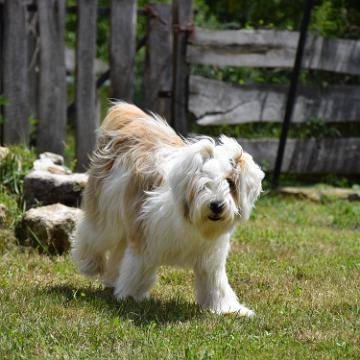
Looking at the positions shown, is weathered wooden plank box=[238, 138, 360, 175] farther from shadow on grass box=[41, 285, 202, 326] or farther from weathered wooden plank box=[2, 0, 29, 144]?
shadow on grass box=[41, 285, 202, 326]

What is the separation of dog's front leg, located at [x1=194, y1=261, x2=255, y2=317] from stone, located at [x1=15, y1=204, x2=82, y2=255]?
1.53 m

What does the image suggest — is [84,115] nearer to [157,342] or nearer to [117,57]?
[117,57]

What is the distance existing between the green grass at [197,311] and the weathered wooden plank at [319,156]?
3.01 m

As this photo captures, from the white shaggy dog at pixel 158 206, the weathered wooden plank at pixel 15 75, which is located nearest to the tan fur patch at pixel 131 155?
the white shaggy dog at pixel 158 206

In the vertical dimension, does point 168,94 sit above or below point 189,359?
below

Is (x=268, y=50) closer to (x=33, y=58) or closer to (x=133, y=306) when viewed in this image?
(x=33, y=58)

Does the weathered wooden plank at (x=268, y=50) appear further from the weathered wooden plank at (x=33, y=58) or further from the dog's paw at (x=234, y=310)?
the dog's paw at (x=234, y=310)

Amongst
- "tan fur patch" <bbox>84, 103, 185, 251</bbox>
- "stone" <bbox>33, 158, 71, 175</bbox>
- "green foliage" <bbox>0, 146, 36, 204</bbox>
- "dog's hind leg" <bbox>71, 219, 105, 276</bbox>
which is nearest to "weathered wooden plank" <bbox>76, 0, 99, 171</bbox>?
"stone" <bbox>33, 158, 71, 175</bbox>

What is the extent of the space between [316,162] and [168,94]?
7.39 ft

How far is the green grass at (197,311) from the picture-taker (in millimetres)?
4680

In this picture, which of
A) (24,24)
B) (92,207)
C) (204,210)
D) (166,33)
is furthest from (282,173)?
(204,210)

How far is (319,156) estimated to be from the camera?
440 inches

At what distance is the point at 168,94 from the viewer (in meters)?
10.1

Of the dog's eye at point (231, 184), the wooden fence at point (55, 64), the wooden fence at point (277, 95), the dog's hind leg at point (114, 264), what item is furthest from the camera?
the wooden fence at point (277, 95)
